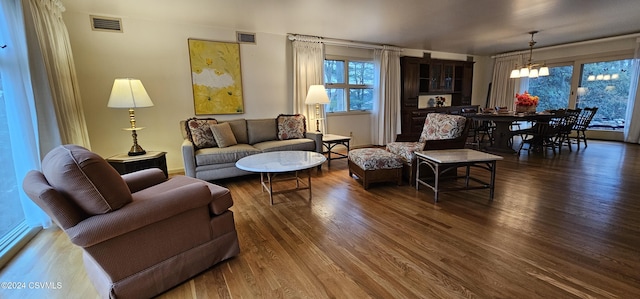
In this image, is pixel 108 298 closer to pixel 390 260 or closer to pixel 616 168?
pixel 390 260

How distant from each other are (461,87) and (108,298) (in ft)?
26.1

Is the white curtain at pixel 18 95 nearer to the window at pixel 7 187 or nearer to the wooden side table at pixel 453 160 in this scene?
the window at pixel 7 187

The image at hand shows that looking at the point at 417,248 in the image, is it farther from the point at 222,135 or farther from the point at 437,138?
the point at 222,135

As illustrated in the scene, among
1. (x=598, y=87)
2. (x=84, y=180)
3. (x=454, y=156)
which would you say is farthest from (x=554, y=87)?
(x=84, y=180)

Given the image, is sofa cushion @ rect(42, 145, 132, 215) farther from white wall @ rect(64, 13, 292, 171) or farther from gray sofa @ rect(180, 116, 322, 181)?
white wall @ rect(64, 13, 292, 171)

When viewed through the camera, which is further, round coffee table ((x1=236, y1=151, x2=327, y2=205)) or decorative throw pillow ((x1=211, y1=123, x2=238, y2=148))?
decorative throw pillow ((x1=211, y1=123, x2=238, y2=148))

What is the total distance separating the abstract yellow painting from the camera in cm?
409

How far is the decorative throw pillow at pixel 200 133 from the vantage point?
12.1 feet

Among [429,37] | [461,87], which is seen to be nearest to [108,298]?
[429,37]

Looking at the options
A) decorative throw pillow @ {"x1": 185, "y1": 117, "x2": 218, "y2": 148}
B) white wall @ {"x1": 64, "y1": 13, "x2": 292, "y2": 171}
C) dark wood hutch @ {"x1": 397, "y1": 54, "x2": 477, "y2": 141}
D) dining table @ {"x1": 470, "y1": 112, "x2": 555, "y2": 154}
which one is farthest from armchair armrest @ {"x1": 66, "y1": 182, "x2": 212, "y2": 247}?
dark wood hutch @ {"x1": 397, "y1": 54, "x2": 477, "y2": 141}

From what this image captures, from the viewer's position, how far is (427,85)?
6.61 meters

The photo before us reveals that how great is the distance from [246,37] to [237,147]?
6.45ft

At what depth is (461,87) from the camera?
7.13 m

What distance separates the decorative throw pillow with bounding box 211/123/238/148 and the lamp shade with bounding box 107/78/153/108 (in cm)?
93
